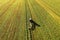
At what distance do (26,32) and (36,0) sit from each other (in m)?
17.3

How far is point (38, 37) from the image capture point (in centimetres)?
1115

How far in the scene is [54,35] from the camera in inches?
448

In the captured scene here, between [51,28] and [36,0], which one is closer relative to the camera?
[51,28]

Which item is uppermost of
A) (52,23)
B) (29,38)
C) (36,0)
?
(29,38)

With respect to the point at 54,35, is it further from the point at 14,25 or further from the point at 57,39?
the point at 14,25

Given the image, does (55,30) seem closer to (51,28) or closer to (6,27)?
(51,28)

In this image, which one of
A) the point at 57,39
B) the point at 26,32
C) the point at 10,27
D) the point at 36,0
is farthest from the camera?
the point at 36,0

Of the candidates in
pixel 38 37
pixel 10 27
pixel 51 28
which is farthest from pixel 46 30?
pixel 10 27

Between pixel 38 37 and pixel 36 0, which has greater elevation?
pixel 38 37

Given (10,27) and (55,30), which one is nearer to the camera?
(55,30)

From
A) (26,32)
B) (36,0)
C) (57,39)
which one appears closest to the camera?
(57,39)

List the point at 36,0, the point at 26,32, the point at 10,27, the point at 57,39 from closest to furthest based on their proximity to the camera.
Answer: the point at 57,39 < the point at 26,32 < the point at 10,27 < the point at 36,0

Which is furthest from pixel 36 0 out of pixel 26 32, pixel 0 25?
pixel 26 32

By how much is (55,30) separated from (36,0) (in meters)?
17.0
